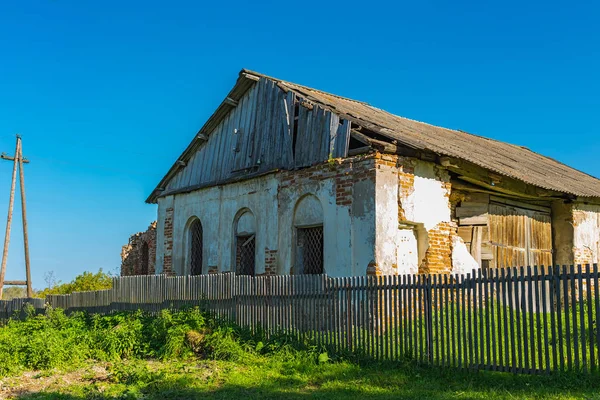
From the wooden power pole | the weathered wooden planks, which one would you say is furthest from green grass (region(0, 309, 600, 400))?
the wooden power pole

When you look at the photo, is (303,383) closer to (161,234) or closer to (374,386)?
(374,386)

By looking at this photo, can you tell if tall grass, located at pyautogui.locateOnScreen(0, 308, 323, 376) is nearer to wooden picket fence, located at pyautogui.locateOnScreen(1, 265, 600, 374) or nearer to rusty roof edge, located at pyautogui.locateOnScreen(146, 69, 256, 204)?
wooden picket fence, located at pyautogui.locateOnScreen(1, 265, 600, 374)

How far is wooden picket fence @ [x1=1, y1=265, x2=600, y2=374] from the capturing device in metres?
7.80

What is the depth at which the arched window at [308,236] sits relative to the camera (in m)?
13.2

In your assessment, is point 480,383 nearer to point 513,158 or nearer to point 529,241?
point 529,241

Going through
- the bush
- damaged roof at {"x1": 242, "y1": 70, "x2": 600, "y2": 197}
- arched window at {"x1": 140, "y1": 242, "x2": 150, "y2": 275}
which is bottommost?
the bush

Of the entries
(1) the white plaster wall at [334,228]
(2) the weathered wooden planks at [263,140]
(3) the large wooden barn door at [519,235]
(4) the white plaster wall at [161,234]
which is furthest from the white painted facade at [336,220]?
(4) the white plaster wall at [161,234]

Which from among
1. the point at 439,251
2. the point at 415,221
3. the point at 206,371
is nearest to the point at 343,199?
the point at 415,221

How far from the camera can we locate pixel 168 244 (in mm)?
17812

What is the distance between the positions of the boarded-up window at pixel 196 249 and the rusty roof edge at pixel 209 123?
191cm

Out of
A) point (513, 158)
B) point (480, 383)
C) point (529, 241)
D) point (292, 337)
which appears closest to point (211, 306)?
point (292, 337)

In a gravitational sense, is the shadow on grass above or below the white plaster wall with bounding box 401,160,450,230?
below

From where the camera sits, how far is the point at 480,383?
8.09 metres

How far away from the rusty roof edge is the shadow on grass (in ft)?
29.6
